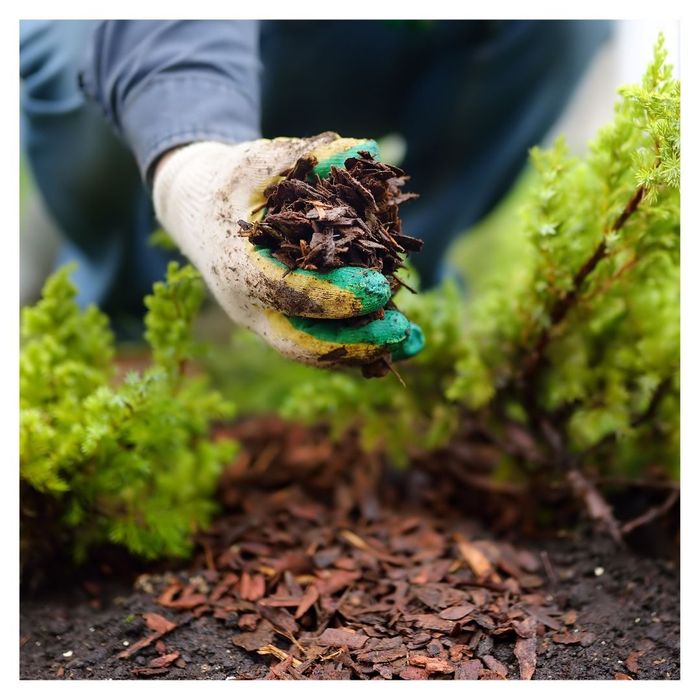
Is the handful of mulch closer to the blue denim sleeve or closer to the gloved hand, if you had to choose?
the gloved hand

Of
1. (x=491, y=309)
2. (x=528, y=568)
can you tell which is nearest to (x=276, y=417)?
(x=491, y=309)

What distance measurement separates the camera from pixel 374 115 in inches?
105

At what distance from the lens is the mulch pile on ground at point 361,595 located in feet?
4.26

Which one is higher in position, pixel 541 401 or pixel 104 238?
pixel 104 238

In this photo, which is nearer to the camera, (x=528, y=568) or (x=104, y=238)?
(x=528, y=568)

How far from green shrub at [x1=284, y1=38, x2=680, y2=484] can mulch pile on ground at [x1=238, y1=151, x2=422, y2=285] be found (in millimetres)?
469

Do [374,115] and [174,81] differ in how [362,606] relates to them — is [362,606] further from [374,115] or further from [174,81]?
[374,115]

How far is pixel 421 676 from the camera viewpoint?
1260mm

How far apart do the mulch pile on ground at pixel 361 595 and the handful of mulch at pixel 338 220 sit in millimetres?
650

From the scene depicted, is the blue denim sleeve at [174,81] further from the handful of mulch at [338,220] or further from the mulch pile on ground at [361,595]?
the mulch pile on ground at [361,595]

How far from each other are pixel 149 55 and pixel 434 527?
137cm

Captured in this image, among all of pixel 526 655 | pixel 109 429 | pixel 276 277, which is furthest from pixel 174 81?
pixel 526 655
